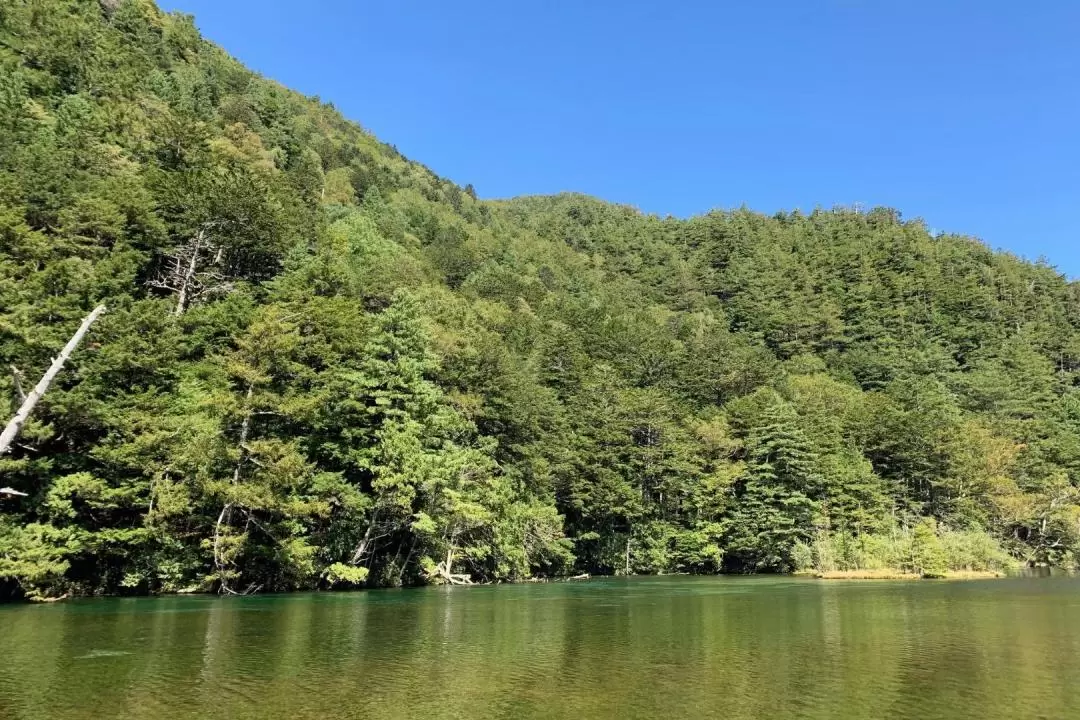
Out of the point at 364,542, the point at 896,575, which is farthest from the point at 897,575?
the point at 364,542

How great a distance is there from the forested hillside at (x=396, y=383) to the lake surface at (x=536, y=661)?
22.8 ft

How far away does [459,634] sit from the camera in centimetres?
1977

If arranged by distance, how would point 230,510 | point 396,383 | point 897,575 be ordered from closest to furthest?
point 230,510, point 396,383, point 897,575

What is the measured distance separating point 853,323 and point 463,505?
306ft

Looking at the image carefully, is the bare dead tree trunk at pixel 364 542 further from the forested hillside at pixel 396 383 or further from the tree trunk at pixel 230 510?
the tree trunk at pixel 230 510

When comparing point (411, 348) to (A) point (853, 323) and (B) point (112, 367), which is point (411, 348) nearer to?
(B) point (112, 367)

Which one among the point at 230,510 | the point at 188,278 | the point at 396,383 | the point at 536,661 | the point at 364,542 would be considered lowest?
the point at 536,661

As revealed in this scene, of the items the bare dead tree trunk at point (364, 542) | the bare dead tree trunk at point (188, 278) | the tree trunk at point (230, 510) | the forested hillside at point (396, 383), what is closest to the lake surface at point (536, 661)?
the tree trunk at point (230, 510)

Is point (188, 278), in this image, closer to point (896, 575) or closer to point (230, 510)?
point (230, 510)

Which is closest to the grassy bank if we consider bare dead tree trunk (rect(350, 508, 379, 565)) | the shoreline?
the shoreline

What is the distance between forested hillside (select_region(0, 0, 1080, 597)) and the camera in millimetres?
30672

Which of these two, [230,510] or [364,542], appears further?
[364,542]

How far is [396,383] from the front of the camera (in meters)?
38.1

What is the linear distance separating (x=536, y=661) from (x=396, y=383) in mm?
24614
